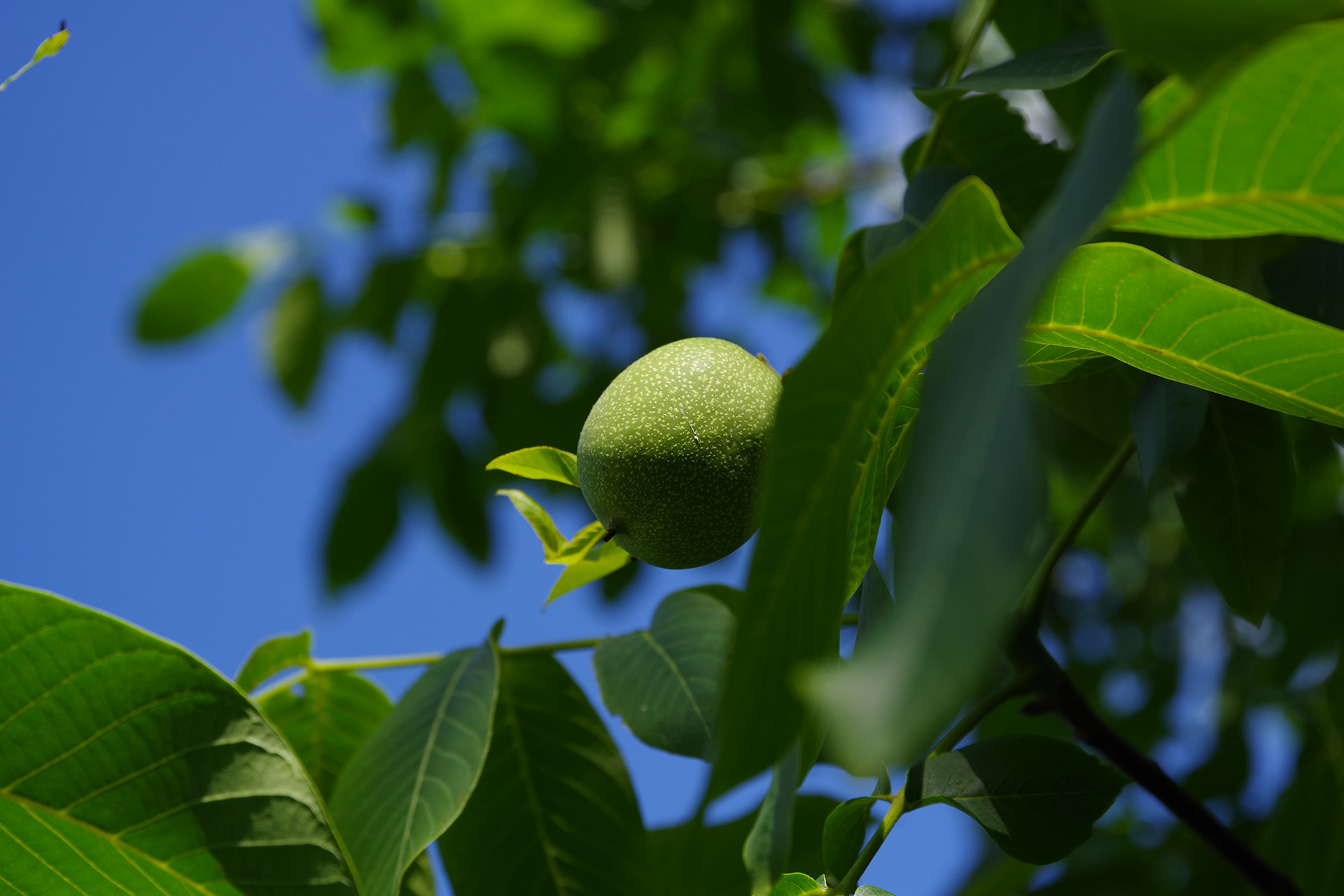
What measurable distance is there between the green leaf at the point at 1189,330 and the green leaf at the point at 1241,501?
0.26m

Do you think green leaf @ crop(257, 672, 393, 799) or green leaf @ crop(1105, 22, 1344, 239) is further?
green leaf @ crop(257, 672, 393, 799)

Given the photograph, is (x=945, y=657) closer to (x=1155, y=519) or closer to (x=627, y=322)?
(x=627, y=322)

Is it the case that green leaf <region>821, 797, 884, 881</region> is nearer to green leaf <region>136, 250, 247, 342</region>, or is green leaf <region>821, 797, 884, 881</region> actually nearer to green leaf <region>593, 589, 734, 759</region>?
green leaf <region>593, 589, 734, 759</region>

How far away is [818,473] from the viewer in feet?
1.31

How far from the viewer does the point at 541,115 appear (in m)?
2.11

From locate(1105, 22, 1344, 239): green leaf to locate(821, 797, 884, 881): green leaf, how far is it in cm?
35

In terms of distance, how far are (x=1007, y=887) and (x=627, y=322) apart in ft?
5.39

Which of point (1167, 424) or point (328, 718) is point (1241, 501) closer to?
point (1167, 424)

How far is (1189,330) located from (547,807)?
60 centimetres

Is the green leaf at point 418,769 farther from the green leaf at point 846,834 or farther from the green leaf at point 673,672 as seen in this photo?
the green leaf at point 846,834

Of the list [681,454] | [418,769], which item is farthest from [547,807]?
[681,454]

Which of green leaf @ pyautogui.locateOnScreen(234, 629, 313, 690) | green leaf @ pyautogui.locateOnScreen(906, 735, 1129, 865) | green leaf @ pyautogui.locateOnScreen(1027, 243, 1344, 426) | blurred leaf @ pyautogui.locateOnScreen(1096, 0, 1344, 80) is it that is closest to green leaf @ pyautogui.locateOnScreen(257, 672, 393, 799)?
green leaf @ pyautogui.locateOnScreen(234, 629, 313, 690)

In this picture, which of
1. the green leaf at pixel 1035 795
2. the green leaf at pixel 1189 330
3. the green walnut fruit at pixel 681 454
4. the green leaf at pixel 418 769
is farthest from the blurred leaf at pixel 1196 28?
the green leaf at pixel 418 769

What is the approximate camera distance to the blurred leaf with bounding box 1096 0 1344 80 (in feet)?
1.14
